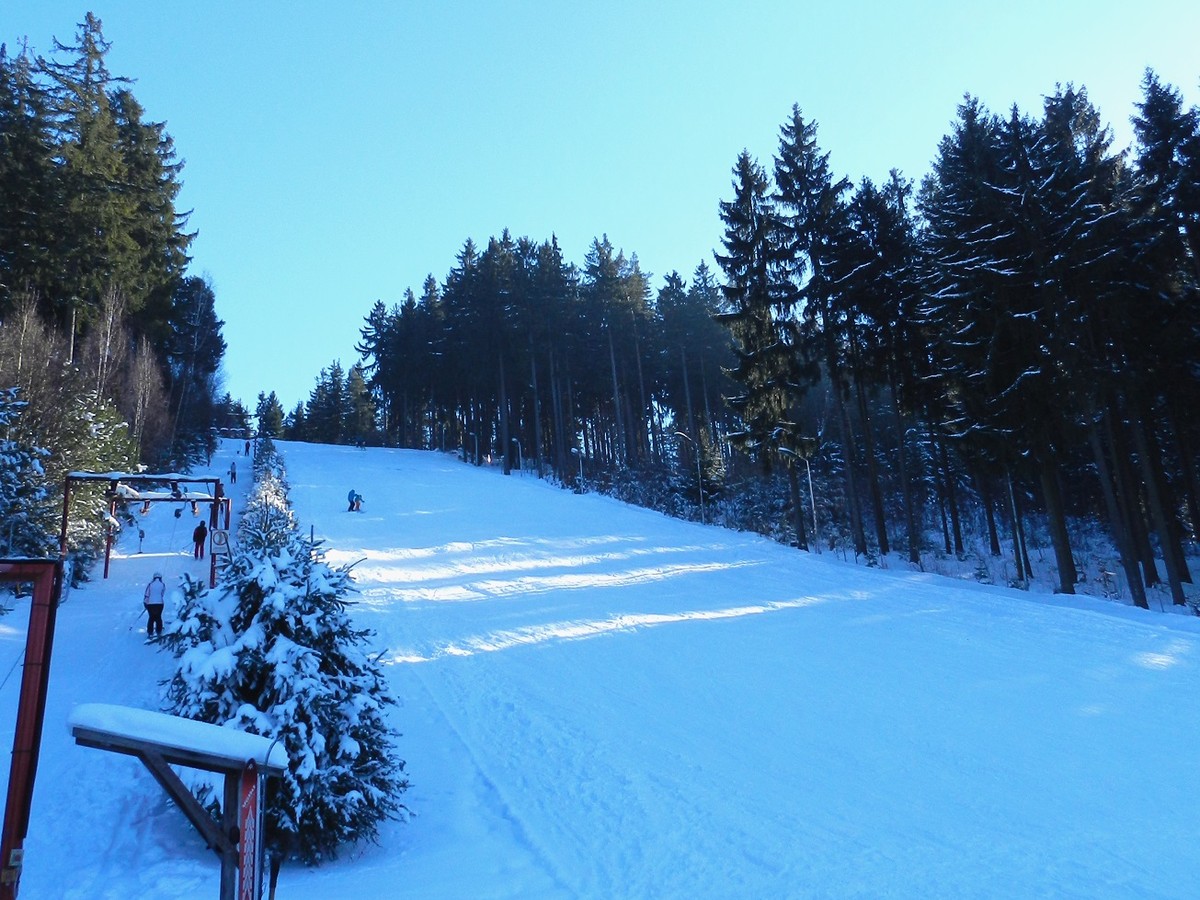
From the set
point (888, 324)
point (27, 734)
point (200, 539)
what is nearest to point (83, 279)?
point (200, 539)

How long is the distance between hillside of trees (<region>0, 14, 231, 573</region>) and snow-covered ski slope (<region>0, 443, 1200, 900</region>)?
4658 mm

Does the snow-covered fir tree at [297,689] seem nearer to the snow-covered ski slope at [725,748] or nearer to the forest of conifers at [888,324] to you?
the snow-covered ski slope at [725,748]

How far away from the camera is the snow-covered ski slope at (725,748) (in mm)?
6320

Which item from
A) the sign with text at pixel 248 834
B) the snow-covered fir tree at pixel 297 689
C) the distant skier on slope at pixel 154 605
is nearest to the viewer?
the sign with text at pixel 248 834

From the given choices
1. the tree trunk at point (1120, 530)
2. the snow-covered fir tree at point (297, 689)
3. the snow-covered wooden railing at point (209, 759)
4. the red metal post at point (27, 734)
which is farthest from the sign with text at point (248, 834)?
the tree trunk at point (1120, 530)

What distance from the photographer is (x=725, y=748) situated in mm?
9320

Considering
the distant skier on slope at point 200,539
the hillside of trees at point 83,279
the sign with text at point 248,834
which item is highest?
the hillside of trees at point 83,279

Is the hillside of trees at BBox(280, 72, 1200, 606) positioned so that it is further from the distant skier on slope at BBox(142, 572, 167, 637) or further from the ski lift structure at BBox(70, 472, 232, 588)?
the distant skier on slope at BBox(142, 572, 167, 637)

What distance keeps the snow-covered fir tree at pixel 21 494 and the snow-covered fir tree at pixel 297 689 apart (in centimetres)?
1269

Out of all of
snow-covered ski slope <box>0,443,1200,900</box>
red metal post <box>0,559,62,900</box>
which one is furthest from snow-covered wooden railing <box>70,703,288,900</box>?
snow-covered ski slope <box>0,443,1200,900</box>

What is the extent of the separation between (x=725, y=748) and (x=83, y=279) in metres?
33.1

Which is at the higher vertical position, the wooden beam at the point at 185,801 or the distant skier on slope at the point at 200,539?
the distant skier on slope at the point at 200,539

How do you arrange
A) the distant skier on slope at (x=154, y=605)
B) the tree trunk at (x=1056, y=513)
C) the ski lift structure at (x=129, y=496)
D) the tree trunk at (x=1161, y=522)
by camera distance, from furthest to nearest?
1. the tree trunk at (x=1056, y=513)
2. the tree trunk at (x=1161, y=522)
3. the ski lift structure at (x=129, y=496)
4. the distant skier on slope at (x=154, y=605)

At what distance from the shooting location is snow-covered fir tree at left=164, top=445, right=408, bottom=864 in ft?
21.6
